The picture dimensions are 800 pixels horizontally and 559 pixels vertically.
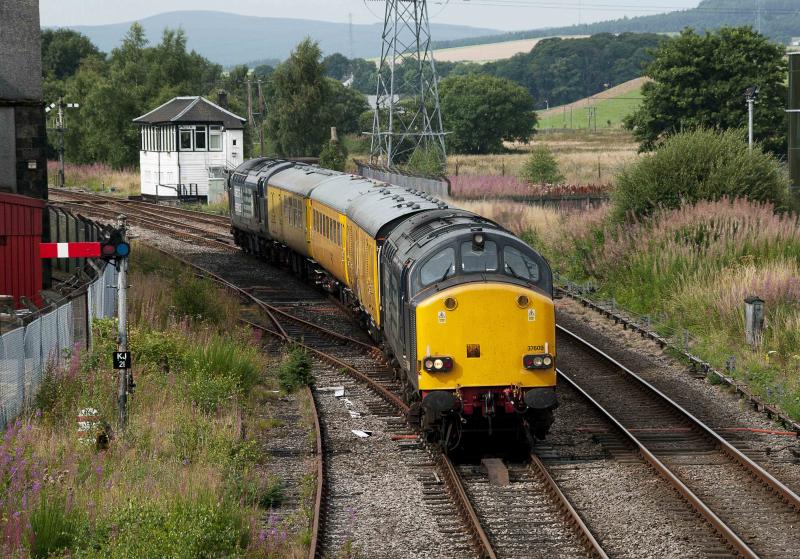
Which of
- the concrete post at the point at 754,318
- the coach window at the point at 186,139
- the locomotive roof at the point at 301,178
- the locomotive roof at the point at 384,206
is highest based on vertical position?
the coach window at the point at 186,139

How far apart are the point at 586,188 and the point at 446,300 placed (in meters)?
39.3

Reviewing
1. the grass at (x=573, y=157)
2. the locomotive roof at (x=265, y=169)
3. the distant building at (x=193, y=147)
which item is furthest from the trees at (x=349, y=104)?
the locomotive roof at (x=265, y=169)

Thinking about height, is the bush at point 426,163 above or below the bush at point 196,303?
above

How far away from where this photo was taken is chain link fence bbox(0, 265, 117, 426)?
13.8 metres

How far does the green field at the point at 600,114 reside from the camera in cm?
14775

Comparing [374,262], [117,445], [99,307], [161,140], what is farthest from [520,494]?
[161,140]

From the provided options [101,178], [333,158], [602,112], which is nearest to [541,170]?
[333,158]

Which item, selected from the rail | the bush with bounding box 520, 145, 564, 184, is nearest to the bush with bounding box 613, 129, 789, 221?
the rail

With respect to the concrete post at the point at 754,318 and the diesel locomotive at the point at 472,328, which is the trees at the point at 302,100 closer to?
the concrete post at the point at 754,318

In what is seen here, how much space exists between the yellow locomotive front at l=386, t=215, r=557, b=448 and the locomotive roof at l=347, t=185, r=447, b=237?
4105mm

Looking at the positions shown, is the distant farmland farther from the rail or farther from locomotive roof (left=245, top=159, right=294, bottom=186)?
the rail

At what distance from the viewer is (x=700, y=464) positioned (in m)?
14.3

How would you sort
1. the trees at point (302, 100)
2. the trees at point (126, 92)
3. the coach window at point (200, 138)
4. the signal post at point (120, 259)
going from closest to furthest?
1. the signal post at point (120, 259)
2. the coach window at point (200, 138)
3. the trees at point (126, 92)
4. the trees at point (302, 100)

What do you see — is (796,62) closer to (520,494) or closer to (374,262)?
(374,262)
